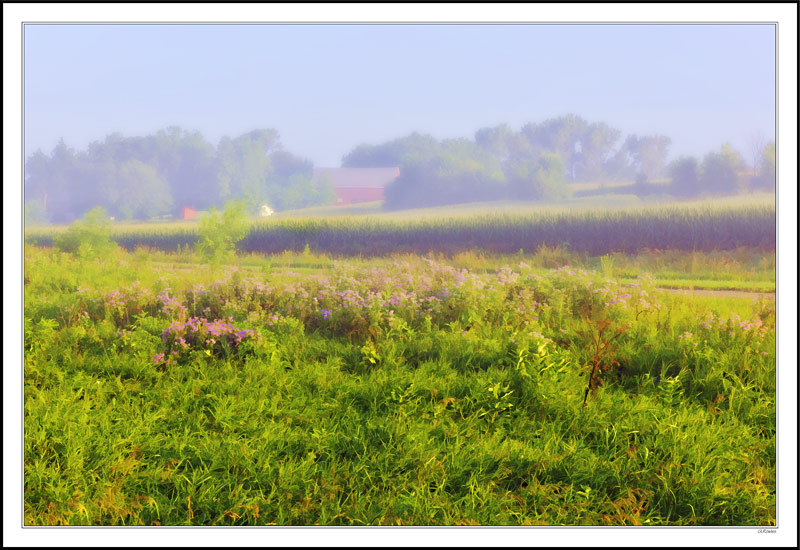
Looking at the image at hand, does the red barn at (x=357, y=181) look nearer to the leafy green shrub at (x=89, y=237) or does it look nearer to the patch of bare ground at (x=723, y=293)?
the leafy green shrub at (x=89, y=237)

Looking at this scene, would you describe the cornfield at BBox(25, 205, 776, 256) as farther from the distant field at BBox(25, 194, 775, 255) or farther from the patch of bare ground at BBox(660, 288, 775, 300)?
the patch of bare ground at BBox(660, 288, 775, 300)

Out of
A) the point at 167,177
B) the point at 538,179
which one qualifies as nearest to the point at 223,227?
the point at 167,177

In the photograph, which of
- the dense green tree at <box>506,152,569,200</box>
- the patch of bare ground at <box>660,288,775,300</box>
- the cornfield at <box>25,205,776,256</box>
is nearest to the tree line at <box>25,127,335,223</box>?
the cornfield at <box>25,205,776,256</box>

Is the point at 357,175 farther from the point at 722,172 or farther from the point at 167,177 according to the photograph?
A: the point at 722,172

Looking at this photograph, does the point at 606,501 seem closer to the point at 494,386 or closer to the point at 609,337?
the point at 494,386

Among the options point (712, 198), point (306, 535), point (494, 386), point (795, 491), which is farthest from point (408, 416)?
point (712, 198)

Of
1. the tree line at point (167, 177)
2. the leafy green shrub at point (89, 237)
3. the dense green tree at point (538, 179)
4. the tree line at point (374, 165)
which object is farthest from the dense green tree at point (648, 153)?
the leafy green shrub at point (89, 237)
